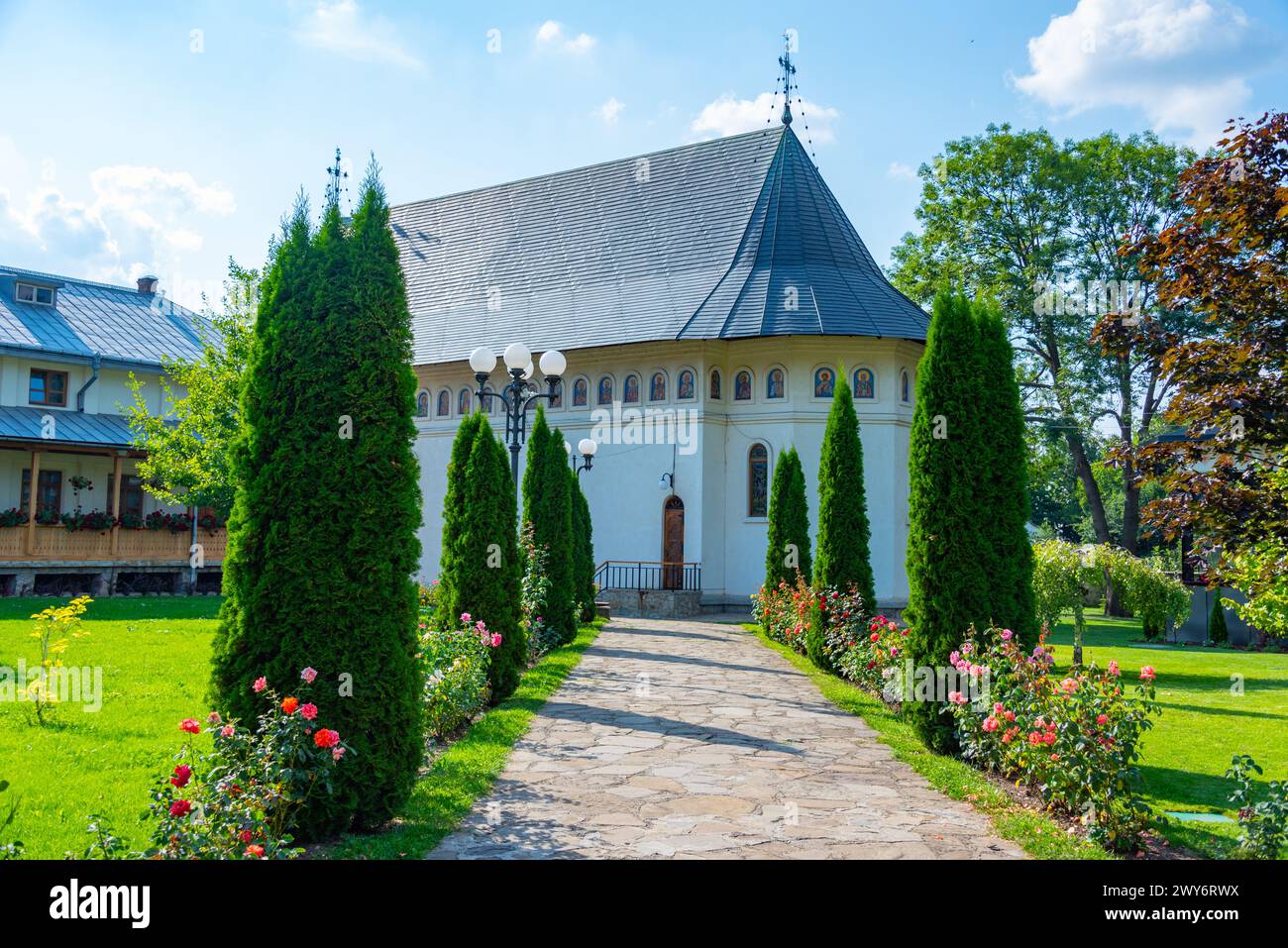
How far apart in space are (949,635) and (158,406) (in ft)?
91.7

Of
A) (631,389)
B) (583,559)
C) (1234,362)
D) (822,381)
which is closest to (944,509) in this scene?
(1234,362)

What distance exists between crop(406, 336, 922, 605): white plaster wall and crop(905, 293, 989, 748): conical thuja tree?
49.1ft

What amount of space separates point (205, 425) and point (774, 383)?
14.7 meters

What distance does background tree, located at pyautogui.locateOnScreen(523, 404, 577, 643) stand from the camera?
14.4 meters

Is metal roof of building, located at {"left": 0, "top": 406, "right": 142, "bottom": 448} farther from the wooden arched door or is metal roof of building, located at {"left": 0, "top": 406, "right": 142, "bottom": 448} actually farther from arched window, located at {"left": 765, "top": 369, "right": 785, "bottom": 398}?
arched window, located at {"left": 765, "top": 369, "right": 785, "bottom": 398}

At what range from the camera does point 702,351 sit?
24250 millimetres

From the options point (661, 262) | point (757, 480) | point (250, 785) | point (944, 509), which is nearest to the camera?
point (250, 785)

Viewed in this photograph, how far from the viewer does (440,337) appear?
2889 centimetres

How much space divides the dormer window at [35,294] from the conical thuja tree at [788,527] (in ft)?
77.5

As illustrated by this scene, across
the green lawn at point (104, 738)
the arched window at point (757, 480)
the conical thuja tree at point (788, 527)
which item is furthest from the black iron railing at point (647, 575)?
the green lawn at point (104, 738)

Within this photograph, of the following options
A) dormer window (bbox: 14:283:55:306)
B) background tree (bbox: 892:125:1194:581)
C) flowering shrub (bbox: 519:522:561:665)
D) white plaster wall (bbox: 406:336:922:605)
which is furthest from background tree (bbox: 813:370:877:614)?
dormer window (bbox: 14:283:55:306)

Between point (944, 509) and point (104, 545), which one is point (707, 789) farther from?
point (104, 545)
